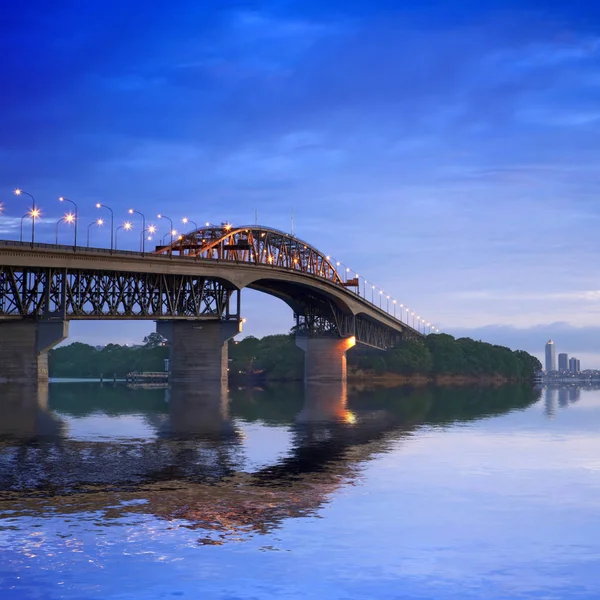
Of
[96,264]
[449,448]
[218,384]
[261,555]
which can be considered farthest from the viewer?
[218,384]

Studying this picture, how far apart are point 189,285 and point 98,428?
81.7 m

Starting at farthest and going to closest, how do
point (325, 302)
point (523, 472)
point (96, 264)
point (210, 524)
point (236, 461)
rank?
point (325, 302) < point (96, 264) < point (236, 461) < point (523, 472) < point (210, 524)

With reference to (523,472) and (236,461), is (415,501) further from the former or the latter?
(236,461)

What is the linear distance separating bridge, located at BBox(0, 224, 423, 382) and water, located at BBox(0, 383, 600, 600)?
68.7 meters

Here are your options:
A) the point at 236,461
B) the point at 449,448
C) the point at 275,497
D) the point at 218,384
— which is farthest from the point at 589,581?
the point at 218,384

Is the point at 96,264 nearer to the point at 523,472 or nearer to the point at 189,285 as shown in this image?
the point at 189,285

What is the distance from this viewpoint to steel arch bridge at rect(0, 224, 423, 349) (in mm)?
116250

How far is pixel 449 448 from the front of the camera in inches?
1767

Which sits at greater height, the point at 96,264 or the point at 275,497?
the point at 96,264

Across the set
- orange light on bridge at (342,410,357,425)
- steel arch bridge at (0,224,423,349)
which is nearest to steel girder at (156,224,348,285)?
steel arch bridge at (0,224,423,349)

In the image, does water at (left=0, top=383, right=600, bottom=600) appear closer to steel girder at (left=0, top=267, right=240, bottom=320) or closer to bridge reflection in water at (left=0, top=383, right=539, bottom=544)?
bridge reflection in water at (left=0, top=383, right=539, bottom=544)

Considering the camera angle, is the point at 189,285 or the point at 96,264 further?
the point at 189,285

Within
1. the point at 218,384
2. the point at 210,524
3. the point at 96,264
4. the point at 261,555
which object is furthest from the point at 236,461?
the point at 218,384

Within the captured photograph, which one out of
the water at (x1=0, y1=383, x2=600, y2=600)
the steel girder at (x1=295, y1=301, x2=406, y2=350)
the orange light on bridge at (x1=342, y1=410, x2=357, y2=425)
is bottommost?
the water at (x1=0, y1=383, x2=600, y2=600)
